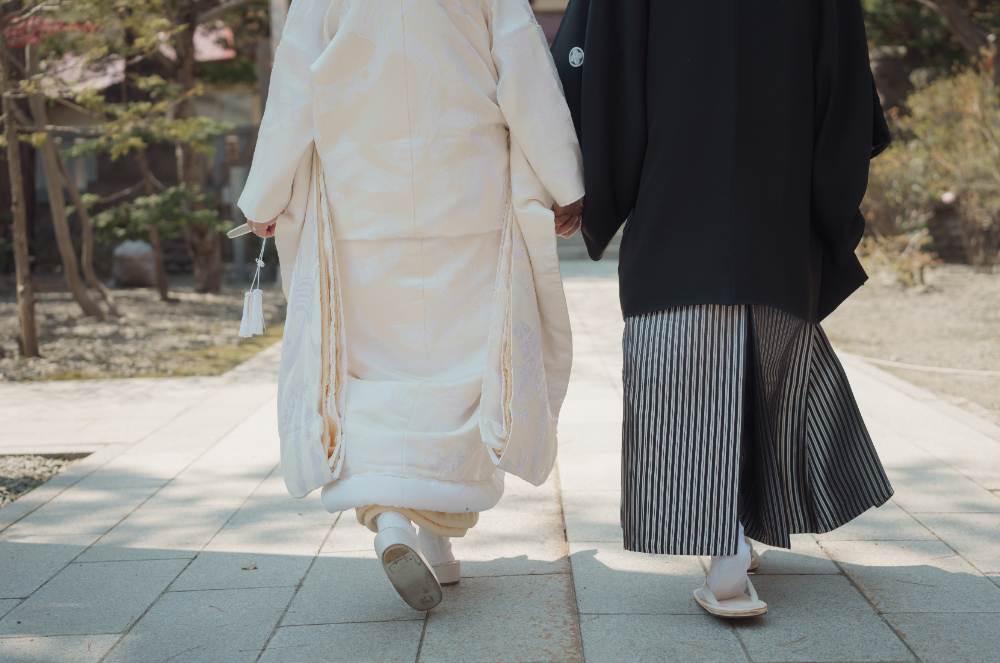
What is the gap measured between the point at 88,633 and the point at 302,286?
3.06 feet

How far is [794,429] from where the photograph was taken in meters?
2.19

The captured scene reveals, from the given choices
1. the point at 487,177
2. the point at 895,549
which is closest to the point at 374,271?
the point at 487,177

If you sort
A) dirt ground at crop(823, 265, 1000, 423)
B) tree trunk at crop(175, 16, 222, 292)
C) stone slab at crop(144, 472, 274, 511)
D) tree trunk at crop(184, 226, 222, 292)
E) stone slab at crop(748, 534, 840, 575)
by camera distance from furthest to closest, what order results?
tree trunk at crop(184, 226, 222, 292), tree trunk at crop(175, 16, 222, 292), dirt ground at crop(823, 265, 1000, 423), stone slab at crop(144, 472, 274, 511), stone slab at crop(748, 534, 840, 575)

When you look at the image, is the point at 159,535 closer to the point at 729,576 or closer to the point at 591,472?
the point at 591,472

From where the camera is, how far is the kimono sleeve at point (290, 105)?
212 centimetres

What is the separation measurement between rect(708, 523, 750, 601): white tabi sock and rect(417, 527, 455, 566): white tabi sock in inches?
25.9

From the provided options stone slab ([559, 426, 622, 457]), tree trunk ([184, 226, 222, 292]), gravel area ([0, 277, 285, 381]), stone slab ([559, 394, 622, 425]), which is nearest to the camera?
stone slab ([559, 426, 622, 457])

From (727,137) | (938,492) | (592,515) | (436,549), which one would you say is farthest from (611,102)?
(938,492)

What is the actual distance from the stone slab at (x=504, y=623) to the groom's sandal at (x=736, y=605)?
31 cm

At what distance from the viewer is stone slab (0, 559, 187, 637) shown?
211cm

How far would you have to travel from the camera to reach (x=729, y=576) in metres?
2.03

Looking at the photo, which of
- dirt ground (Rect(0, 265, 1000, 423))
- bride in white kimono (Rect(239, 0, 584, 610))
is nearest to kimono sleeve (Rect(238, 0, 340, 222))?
bride in white kimono (Rect(239, 0, 584, 610))

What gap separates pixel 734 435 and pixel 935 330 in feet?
17.1

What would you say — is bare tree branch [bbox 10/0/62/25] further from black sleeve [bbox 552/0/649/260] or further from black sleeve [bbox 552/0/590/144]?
black sleeve [bbox 552/0/649/260]
